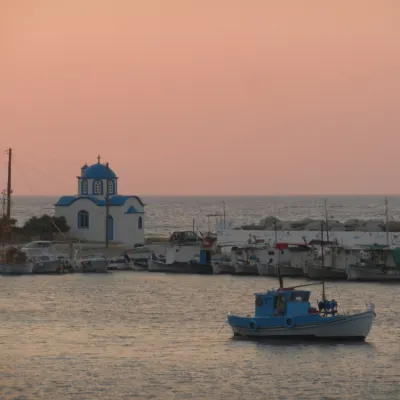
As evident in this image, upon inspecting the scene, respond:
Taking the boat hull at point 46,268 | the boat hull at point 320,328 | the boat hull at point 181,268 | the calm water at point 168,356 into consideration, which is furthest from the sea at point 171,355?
the boat hull at point 181,268

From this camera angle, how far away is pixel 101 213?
11731 cm

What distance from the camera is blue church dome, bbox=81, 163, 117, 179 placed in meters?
121

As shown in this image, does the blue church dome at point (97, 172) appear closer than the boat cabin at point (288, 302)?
No

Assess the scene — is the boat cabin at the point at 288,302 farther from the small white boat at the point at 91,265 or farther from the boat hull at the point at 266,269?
the small white boat at the point at 91,265

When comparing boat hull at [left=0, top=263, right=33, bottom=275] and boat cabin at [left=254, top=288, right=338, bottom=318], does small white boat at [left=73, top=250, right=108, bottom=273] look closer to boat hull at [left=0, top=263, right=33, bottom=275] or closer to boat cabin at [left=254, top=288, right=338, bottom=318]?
boat hull at [left=0, top=263, right=33, bottom=275]

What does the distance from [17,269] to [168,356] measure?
48375mm

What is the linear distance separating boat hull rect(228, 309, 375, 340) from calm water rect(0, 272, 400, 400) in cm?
83

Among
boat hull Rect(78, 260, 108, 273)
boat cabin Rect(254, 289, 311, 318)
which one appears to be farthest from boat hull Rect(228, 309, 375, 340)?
boat hull Rect(78, 260, 108, 273)

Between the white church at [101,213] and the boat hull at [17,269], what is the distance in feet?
59.8

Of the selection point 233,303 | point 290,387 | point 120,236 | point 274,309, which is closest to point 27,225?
point 120,236

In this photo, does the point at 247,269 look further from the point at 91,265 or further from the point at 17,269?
the point at 17,269

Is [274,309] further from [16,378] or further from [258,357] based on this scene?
[16,378]

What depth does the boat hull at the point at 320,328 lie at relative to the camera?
5531cm

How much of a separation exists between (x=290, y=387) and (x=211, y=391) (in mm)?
3125
